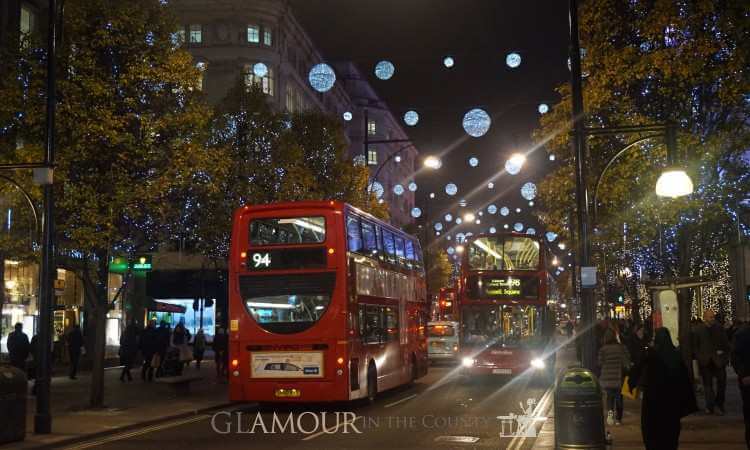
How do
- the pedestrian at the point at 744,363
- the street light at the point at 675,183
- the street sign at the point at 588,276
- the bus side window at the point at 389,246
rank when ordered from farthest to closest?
the bus side window at the point at 389,246, the street sign at the point at 588,276, the street light at the point at 675,183, the pedestrian at the point at 744,363

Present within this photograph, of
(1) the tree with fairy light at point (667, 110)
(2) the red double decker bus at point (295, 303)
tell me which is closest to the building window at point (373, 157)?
(1) the tree with fairy light at point (667, 110)

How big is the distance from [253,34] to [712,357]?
140ft

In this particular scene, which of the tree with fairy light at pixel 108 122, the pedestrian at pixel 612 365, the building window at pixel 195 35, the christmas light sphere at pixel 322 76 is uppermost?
the building window at pixel 195 35

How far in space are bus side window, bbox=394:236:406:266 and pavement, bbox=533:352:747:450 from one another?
6.76 meters

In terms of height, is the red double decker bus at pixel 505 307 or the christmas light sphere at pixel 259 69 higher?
the christmas light sphere at pixel 259 69

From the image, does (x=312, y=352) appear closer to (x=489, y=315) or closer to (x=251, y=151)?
(x=489, y=315)

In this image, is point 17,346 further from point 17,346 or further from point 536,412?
point 536,412

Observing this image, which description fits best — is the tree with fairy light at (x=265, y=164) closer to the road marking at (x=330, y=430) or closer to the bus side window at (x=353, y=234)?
the bus side window at (x=353, y=234)

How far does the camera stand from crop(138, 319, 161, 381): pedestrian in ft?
90.8

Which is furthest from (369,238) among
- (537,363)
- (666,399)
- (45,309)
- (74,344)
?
(74,344)

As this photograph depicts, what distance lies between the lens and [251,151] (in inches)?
1271

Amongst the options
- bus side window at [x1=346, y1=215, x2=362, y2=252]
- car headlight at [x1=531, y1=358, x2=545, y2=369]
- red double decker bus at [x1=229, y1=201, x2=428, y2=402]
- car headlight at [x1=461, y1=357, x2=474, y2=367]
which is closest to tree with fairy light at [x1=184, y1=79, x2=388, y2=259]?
red double decker bus at [x1=229, y1=201, x2=428, y2=402]

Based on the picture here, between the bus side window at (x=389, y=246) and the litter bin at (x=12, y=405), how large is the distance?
10.5m

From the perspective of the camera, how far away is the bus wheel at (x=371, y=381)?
20.5 meters
